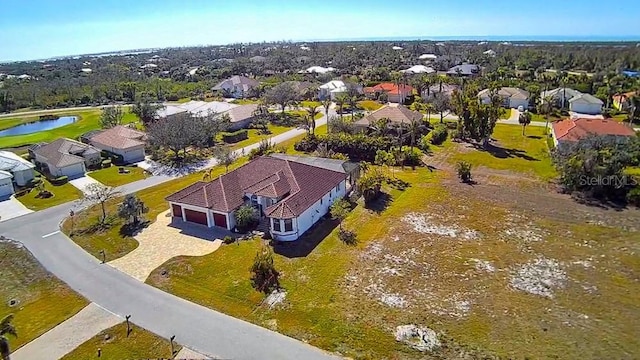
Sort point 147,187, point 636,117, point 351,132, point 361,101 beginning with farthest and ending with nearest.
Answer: point 361,101 → point 636,117 → point 351,132 → point 147,187

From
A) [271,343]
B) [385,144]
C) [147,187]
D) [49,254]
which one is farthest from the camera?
[385,144]

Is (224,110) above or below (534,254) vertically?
above

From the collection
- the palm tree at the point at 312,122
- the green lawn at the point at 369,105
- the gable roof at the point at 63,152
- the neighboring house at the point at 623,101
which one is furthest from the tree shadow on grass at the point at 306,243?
the neighboring house at the point at 623,101

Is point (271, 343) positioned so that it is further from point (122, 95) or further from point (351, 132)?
point (122, 95)

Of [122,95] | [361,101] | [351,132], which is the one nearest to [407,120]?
[351,132]

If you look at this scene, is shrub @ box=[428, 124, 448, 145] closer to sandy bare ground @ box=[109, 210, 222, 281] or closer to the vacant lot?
the vacant lot

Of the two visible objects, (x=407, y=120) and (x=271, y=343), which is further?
(x=407, y=120)
